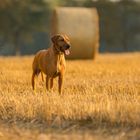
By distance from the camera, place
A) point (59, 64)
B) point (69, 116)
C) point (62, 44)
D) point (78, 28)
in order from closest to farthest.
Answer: point (69, 116) < point (62, 44) < point (59, 64) < point (78, 28)

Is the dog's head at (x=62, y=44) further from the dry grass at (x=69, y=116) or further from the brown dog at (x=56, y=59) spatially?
the dry grass at (x=69, y=116)

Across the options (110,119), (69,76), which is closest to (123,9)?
(69,76)

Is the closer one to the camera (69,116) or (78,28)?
(69,116)

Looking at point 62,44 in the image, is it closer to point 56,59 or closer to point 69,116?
point 56,59

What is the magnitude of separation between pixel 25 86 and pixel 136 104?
450cm

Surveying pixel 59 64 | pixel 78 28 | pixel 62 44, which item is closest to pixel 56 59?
pixel 59 64

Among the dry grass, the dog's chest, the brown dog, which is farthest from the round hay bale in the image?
the dry grass

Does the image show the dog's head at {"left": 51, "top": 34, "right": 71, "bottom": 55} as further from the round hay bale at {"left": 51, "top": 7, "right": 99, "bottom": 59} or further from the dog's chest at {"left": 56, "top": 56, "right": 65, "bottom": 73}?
the round hay bale at {"left": 51, "top": 7, "right": 99, "bottom": 59}

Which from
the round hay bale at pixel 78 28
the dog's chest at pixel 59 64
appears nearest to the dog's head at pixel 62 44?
the dog's chest at pixel 59 64

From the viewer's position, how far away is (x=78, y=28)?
22297mm

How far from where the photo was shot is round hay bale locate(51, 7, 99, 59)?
72.2 ft

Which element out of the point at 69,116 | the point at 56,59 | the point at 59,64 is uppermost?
the point at 56,59

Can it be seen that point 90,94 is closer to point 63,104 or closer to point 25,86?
point 63,104

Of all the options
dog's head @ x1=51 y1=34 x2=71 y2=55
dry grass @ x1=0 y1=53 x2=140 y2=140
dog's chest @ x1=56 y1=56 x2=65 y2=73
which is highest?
dog's head @ x1=51 y1=34 x2=71 y2=55
